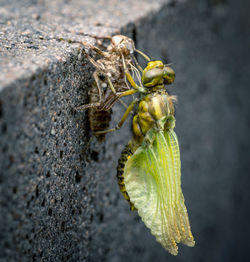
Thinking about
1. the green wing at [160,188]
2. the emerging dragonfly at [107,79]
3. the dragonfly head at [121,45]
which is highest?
the dragonfly head at [121,45]

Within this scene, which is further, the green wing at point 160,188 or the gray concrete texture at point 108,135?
the green wing at point 160,188

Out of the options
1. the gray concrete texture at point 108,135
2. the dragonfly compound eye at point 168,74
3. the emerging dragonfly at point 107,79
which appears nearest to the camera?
the gray concrete texture at point 108,135

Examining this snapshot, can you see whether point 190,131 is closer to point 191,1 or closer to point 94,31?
point 191,1

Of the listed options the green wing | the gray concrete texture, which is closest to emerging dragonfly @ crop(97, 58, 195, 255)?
the green wing

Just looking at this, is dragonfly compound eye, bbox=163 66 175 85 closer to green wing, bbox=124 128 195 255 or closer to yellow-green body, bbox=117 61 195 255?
yellow-green body, bbox=117 61 195 255

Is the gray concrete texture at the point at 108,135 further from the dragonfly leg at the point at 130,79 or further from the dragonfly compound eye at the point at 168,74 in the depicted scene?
the dragonfly compound eye at the point at 168,74

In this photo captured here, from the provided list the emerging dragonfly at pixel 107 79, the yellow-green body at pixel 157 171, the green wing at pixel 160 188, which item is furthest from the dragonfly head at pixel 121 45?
the green wing at pixel 160 188

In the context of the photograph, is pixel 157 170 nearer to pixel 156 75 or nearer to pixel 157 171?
pixel 157 171
